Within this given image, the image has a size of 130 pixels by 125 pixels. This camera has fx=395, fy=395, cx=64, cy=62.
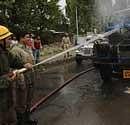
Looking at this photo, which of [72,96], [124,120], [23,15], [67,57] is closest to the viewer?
[124,120]

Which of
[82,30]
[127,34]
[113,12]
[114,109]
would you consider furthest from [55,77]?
[82,30]

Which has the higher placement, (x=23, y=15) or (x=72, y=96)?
(x=23, y=15)

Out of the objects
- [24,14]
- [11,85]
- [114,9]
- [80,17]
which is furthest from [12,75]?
[80,17]

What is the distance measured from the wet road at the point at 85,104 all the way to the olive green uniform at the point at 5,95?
200cm

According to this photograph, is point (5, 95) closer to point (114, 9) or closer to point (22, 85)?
point (22, 85)

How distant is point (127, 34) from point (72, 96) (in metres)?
2.48

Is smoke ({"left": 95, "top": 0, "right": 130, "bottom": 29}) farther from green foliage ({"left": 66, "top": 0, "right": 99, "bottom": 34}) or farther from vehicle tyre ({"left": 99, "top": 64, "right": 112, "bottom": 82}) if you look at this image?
green foliage ({"left": 66, "top": 0, "right": 99, "bottom": 34})

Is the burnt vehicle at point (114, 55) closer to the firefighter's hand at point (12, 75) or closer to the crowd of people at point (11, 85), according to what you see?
the crowd of people at point (11, 85)

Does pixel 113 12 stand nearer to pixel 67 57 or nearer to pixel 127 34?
pixel 127 34

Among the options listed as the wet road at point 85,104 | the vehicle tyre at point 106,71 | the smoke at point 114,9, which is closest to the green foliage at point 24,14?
the smoke at point 114,9

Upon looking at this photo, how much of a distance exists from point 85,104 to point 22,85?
2.75 metres

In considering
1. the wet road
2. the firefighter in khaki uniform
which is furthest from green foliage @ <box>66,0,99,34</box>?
the firefighter in khaki uniform

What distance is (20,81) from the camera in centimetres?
697

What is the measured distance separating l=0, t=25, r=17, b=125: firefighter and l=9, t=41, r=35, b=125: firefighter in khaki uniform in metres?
0.53
